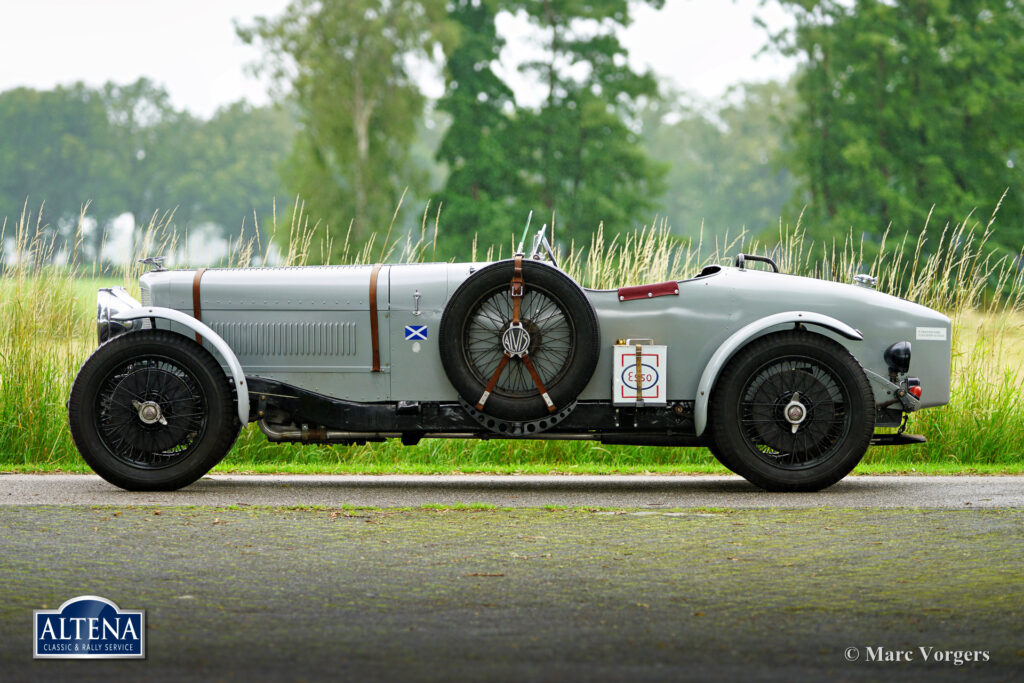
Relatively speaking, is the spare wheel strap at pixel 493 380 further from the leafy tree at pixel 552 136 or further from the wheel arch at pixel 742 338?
the leafy tree at pixel 552 136

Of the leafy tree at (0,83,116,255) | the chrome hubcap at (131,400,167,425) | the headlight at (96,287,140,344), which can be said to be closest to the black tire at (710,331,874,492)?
the chrome hubcap at (131,400,167,425)

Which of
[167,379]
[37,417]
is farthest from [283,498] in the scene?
[37,417]

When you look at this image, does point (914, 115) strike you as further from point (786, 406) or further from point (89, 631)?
point (89, 631)

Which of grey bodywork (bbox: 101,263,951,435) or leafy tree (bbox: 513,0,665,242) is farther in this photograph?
leafy tree (bbox: 513,0,665,242)

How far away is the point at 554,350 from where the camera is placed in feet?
24.5

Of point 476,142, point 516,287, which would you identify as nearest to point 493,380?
point 516,287

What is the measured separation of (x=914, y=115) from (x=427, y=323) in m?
36.7

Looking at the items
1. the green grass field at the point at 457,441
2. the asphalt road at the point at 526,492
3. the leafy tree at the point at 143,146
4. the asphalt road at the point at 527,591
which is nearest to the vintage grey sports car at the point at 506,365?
the asphalt road at the point at 526,492

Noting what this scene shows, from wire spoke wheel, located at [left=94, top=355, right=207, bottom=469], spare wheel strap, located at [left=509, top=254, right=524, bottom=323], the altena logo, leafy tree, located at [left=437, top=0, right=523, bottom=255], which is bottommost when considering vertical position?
the altena logo

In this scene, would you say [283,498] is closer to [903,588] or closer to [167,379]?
[167,379]

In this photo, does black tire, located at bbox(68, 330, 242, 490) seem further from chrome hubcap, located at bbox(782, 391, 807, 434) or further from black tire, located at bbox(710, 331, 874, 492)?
chrome hubcap, located at bbox(782, 391, 807, 434)

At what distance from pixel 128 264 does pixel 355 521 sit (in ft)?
19.7

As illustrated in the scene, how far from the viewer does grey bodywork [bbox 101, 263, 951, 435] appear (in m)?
7.58

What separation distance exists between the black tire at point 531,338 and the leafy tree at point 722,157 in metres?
65.7
